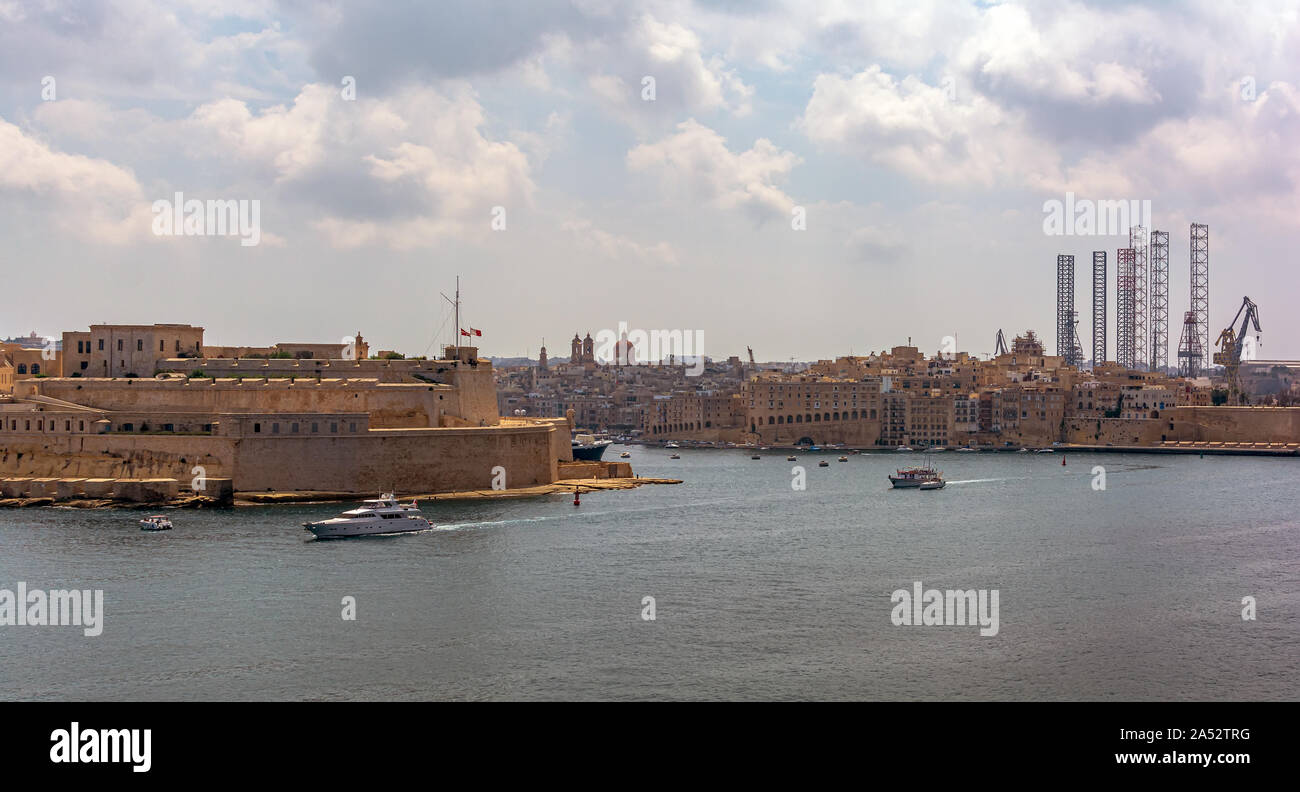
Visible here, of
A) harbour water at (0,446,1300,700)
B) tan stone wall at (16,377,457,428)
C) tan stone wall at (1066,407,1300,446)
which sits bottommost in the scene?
harbour water at (0,446,1300,700)

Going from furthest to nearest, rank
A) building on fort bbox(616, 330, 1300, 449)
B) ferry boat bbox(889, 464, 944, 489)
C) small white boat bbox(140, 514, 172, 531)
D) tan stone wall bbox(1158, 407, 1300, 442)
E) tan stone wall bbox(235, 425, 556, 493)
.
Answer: building on fort bbox(616, 330, 1300, 449)
tan stone wall bbox(1158, 407, 1300, 442)
ferry boat bbox(889, 464, 944, 489)
tan stone wall bbox(235, 425, 556, 493)
small white boat bbox(140, 514, 172, 531)

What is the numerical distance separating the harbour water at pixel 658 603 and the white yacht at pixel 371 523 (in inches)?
24.1

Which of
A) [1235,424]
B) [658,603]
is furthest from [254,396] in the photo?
[1235,424]

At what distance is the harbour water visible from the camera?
22.0 m

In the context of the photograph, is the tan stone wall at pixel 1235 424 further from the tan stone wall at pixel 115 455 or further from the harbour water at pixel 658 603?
the tan stone wall at pixel 115 455

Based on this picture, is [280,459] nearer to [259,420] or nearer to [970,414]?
[259,420]

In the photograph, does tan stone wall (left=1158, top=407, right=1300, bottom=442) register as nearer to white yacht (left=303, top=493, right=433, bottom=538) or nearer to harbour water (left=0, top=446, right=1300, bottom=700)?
harbour water (left=0, top=446, right=1300, bottom=700)

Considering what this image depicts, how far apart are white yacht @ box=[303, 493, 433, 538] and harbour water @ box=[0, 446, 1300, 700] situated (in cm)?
61

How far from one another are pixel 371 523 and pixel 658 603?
13.5m

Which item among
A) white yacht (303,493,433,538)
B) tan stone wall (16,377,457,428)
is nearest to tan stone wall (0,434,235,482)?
tan stone wall (16,377,457,428)
